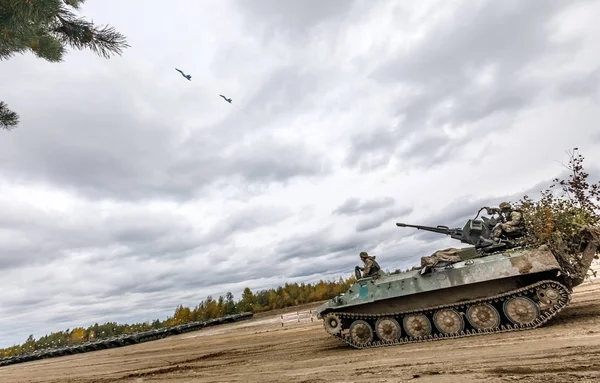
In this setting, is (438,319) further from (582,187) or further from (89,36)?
(89,36)

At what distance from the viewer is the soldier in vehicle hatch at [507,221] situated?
10602 millimetres

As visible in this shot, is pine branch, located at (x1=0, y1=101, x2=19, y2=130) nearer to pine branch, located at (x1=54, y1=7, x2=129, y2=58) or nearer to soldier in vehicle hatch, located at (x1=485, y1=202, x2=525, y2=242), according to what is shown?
pine branch, located at (x1=54, y1=7, x2=129, y2=58)

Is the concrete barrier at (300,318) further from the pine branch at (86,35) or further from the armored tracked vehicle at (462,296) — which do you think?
the pine branch at (86,35)

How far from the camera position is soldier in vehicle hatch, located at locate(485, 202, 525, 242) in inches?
417

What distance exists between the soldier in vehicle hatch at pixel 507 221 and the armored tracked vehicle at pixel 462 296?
231mm

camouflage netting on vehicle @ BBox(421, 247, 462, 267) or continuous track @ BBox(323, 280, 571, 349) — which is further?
camouflage netting on vehicle @ BBox(421, 247, 462, 267)

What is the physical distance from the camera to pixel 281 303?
71625 mm

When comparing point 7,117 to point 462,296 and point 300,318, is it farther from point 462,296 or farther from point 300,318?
point 300,318

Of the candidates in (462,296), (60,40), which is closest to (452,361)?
(462,296)

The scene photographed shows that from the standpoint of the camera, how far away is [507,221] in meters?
10.9

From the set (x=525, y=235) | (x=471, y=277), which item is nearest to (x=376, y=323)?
(x=471, y=277)

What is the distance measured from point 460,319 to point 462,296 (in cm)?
64

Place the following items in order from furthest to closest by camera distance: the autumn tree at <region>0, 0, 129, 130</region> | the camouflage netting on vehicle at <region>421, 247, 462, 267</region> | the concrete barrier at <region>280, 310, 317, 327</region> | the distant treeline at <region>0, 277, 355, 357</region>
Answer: the distant treeline at <region>0, 277, 355, 357</region> → the concrete barrier at <region>280, 310, 317, 327</region> → the camouflage netting on vehicle at <region>421, 247, 462, 267</region> → the autumn tree at <region>0, 0, 129, 130</region>

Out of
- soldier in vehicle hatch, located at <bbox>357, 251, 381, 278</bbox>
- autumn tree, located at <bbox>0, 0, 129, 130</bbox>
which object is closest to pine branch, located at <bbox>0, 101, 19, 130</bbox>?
autumn tree, located at <bbox>0, 0, 129, 130</bbox>
